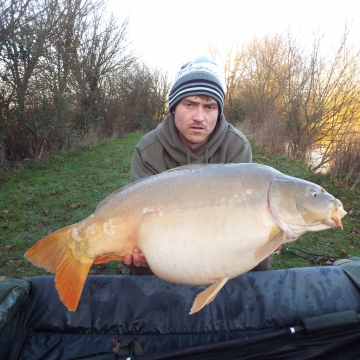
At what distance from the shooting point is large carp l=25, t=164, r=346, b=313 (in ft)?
3.15

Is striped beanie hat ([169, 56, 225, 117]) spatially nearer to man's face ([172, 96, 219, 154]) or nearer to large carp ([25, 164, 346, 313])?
man's face ([172, 96, 219, 154])

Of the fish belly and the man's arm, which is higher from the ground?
the man's arm

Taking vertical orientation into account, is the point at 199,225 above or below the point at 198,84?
below

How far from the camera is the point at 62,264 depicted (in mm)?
1068

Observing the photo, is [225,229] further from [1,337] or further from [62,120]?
[62,120]

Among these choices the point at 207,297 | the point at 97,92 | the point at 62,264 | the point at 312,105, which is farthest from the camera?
the point at 97,92

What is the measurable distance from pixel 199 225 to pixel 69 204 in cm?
293

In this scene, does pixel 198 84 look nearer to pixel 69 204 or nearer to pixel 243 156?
pixel 243 156

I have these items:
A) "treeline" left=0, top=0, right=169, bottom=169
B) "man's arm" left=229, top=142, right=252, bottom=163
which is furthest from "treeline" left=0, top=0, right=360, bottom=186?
"man's arm" left=229, top=142, right=252, bottom=163

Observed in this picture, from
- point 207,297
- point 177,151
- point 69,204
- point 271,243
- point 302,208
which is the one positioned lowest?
point 69,204

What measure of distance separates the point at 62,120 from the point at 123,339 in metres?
5.77

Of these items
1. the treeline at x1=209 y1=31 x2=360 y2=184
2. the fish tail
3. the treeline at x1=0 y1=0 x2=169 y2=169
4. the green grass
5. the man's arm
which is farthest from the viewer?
the treeline at x1=209 y1=31 x2=360 y2=184

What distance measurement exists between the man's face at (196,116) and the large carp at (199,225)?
56cm

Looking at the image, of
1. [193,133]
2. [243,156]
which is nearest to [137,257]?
[193,133]
